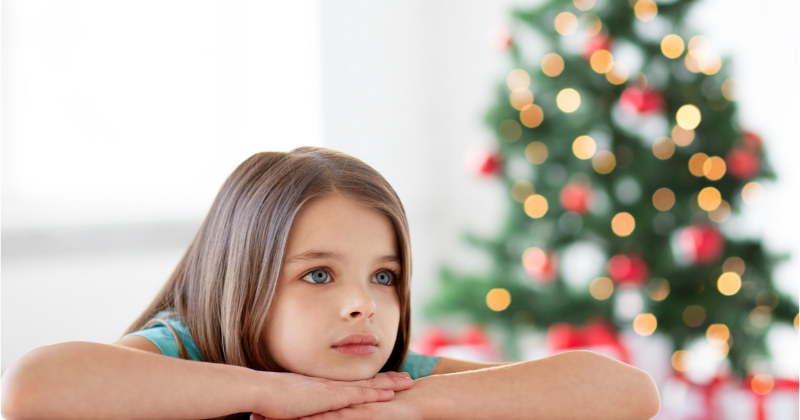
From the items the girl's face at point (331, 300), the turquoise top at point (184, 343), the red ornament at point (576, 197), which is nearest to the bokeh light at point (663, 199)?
the red ornament at point (576, 197)

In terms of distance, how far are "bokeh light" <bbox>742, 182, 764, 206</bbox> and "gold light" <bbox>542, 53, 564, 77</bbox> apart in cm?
75

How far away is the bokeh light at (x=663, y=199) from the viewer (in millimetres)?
2303

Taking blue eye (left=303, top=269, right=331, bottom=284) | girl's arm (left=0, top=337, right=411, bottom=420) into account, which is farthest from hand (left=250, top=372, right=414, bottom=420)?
blue eye (left=303, top=269, right=331, bottom=284)

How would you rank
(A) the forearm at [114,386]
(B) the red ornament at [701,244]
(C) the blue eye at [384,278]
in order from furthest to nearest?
1. (B) the red ornament at [701,244]
2. (C) the blue eye at [384,278]
3. (A) the forearm at [114,386]

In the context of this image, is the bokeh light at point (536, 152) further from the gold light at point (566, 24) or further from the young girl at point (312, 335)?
the young girl at point (312, 335)

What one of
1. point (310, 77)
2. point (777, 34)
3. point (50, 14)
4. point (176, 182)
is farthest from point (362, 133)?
point (777, 34)

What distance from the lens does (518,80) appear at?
8.09ft

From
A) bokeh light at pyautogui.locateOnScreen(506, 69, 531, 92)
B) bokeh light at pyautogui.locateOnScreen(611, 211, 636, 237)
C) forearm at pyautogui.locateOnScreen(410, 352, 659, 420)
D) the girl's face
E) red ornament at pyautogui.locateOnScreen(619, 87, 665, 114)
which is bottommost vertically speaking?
bokeh light at pyautogui.locateOnScreen(611, 211, 636, 237)

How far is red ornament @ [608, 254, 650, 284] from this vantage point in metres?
2.28

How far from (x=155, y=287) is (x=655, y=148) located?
204cm

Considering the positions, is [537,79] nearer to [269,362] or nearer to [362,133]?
[362,133]

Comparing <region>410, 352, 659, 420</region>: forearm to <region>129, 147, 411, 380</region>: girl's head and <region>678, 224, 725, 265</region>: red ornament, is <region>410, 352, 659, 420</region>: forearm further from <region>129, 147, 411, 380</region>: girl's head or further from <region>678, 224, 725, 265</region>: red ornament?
<region>678, 224, 725, 265</region>: red ornament

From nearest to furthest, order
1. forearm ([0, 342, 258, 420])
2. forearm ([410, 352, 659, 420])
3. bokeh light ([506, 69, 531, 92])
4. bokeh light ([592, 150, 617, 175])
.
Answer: forearm ([0, 342, 258, 420]) < forearm ([410, 352, 659, 420]) < bokeh light ([592, 150, 617, 175]) < bokeh light ([506, 69, 531, 92])

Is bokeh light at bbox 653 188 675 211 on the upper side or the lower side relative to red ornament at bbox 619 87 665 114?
lower
